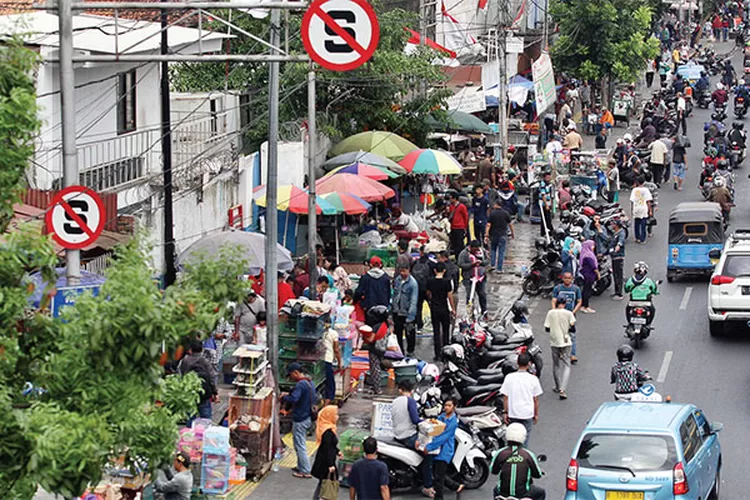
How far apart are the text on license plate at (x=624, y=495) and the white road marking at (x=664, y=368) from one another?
7.62m

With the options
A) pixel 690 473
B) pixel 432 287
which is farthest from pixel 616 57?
pixel 690 473

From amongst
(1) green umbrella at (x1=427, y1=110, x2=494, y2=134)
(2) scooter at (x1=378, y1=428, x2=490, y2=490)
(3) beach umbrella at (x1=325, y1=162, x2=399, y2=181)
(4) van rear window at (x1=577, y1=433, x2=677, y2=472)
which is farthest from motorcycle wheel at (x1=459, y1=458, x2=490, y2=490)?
(1) green umbrella at (x1=427, y1=110, x2=494, y2=134)

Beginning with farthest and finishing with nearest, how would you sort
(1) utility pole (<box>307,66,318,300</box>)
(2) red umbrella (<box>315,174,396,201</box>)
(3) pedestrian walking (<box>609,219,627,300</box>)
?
(3) pedestrian walking (<box>609,219,627,300</box>) < (2) red umbrella (<box>315,174,396,201</box>) < (1) utility pole (<box>307,66,318,300</box>)

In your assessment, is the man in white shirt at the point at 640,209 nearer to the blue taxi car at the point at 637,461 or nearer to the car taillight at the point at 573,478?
the blue taxi car at the point at 637,461

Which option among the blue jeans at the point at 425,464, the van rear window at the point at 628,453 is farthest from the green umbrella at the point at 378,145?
the van rear window at the point at 628,453

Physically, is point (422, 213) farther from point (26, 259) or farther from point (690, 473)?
point (26, 259)

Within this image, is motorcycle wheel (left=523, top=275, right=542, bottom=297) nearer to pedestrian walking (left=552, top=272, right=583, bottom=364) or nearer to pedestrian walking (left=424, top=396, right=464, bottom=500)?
pedestrian walking (left=552, top=272, right=583, bottom=364)

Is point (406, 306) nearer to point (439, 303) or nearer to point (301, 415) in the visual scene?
point (439, 303)

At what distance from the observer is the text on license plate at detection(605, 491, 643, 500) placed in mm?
14891

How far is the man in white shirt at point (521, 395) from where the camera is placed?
1803 cm

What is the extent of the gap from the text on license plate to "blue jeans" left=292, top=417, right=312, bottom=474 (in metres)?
4.43

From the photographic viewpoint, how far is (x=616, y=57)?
5112 centimetres

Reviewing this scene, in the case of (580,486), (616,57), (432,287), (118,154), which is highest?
(616,57)

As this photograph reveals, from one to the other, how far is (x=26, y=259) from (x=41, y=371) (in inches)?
30.3
